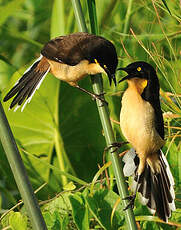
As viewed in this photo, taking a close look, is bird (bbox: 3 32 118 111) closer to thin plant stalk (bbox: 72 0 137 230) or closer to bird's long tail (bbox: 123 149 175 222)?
thin plant stalk (bbox: 72 0 137 230)

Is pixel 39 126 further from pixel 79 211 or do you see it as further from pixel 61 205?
pixel 79 211

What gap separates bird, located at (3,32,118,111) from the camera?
93 centimetres

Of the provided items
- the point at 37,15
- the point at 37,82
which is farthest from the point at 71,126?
the point at 37,15

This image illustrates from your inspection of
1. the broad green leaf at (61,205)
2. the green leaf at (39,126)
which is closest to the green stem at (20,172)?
the broad green leaf at (61,205)

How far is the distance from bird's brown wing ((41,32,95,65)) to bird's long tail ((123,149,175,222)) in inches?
8.4

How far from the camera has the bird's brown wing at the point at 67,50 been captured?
99 cm

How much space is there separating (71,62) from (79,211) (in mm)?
338

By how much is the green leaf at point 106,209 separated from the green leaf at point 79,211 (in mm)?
24

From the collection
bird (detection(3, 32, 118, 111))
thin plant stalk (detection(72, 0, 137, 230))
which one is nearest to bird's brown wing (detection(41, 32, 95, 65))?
bird (detection(3, 32, 118, 111))

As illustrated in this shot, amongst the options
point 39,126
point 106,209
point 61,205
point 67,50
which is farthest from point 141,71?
point 39,126

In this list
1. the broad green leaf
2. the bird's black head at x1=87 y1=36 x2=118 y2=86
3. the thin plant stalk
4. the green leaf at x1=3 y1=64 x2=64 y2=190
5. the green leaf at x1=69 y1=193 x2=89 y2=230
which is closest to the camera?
the thin plant stalk

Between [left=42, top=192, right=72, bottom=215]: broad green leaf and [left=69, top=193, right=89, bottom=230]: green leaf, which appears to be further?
[left=42, top=192, right=72, bottom=215]: broad green leaf

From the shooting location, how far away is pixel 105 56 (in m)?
0.94

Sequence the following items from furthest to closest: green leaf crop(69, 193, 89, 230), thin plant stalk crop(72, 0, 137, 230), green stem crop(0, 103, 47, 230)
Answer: green leaf crop(69, 193, 89, 230) → thin plant stalk crop(72, 0, 137, 230) → green stem crop(0, 103, 47, 230)
